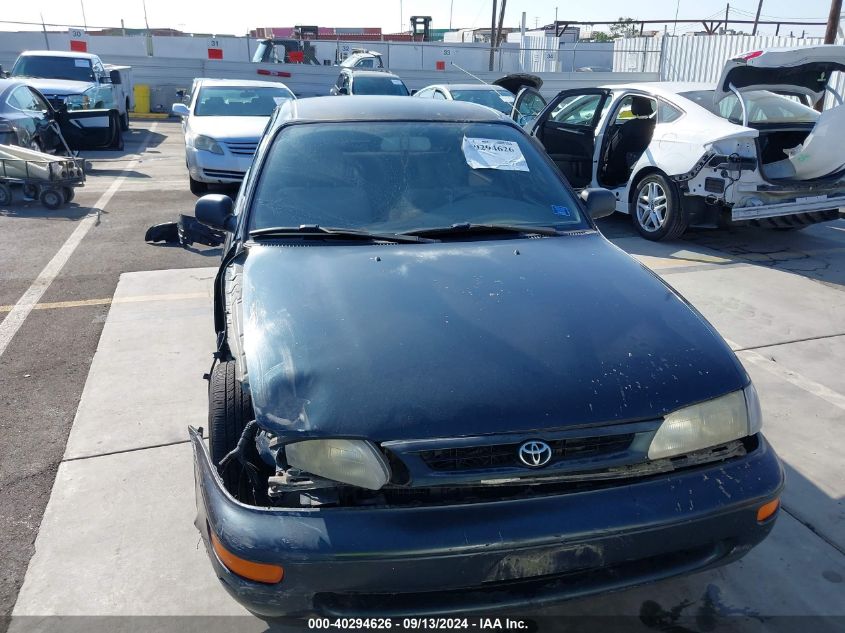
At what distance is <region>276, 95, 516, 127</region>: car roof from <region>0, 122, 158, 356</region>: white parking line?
8.36ft

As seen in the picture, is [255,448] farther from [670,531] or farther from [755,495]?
[755,495]

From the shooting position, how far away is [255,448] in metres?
2.22

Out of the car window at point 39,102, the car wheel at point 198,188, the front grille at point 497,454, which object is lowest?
the car wheel at point 198,188

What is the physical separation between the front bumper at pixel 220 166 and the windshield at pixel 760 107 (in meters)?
5.28

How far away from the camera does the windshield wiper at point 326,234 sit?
3.15m

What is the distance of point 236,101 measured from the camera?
10.7m

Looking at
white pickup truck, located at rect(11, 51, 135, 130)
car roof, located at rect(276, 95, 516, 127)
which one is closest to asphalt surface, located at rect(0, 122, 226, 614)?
car roof, located at rect(276, 95, 516, 127)

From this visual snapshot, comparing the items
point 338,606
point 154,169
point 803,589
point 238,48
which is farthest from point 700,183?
point 238,48

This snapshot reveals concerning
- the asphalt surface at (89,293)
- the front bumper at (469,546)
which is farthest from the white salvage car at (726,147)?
the front bumper at (469,546)

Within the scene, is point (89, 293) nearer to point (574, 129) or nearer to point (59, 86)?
point (574, 129)

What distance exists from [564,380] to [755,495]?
0.68 meters

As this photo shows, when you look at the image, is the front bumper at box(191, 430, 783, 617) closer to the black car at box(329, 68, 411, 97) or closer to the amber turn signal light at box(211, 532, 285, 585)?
the amber turn signal light at box(211, 532, 285, 585)

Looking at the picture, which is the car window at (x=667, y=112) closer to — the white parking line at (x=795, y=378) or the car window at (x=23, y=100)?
the white parking line at (x=795, y=378)

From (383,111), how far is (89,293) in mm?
3283
